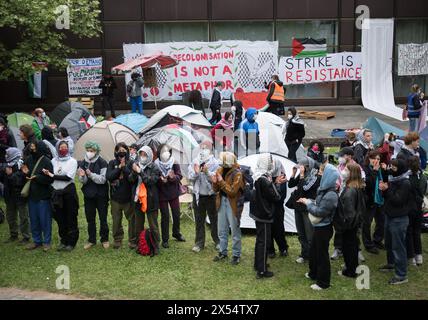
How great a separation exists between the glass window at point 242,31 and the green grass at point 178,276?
14.1 m

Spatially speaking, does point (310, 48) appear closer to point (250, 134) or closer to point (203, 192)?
point (250, 134)

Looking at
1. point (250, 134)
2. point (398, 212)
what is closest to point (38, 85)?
point (250, 134)

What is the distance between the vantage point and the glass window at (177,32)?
22547mm

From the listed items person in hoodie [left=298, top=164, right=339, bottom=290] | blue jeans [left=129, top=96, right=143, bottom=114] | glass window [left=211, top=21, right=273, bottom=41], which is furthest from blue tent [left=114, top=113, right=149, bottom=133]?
person in hoodie [left=298, top=164, right=339, bottom=290]

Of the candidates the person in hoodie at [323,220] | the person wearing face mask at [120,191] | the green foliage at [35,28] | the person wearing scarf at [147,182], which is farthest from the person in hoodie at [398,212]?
the green foliage at [35,28]

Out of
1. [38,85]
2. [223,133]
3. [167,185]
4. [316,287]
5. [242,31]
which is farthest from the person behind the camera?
[242,31]

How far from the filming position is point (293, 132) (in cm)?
1311

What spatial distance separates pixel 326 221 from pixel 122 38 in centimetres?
1600

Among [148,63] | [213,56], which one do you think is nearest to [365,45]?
[213,56]

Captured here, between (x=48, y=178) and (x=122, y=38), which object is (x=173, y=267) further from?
(x=122, y=38)

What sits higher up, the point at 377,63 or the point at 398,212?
the point at 377,63

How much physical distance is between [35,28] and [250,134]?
266 inches

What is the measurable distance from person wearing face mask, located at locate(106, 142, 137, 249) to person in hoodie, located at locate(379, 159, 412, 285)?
149 inches

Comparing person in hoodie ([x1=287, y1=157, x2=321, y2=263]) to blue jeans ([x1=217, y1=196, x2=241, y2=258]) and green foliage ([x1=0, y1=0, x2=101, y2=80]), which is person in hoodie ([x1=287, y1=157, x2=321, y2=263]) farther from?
green foliage ([x1=0, y1=0, x2=101, y2=80])
